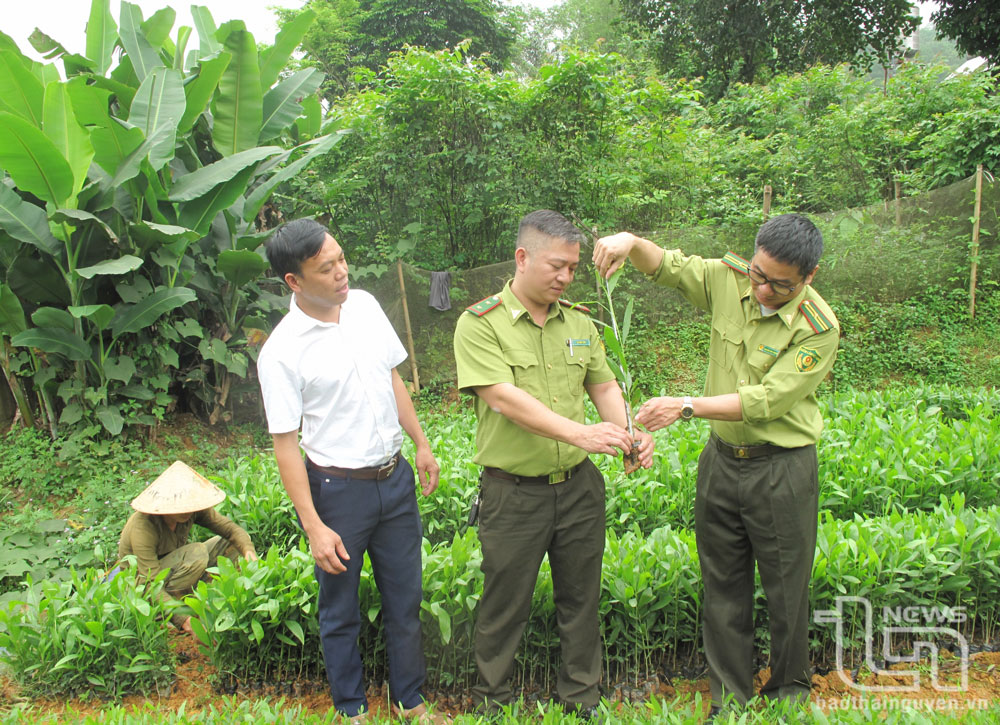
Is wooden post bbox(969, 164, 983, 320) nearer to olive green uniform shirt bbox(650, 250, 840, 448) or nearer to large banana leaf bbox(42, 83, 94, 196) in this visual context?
olive green uniform shirt bbox(650, 250, 840, 448)

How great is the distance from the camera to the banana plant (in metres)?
4.90

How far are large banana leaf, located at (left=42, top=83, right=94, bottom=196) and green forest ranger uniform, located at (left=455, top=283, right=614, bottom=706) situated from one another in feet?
12.2

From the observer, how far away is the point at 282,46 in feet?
20.9

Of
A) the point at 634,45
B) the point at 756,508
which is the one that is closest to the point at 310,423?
the point at 756,508

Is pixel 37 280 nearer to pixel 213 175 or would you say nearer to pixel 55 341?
pixel 55 341

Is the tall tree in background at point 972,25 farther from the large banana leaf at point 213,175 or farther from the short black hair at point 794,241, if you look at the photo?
the short black hair at point 794,241

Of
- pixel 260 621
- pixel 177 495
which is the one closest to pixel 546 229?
pixel 260 621

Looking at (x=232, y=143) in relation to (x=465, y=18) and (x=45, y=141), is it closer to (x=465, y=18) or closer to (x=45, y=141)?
(x=45, y=141)

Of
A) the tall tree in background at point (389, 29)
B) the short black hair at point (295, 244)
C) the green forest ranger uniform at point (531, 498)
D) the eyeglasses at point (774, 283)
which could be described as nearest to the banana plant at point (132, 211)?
the short black hair at point (295, 244)

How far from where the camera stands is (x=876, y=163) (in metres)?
10.6

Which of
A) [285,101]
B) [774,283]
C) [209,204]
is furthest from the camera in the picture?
[285,101]

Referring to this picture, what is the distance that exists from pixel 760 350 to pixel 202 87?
198 inches

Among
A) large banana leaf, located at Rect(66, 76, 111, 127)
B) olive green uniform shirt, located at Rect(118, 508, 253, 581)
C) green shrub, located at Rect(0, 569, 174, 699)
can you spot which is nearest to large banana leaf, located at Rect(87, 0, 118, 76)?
large banana leaf, located at Rect(66, 76, 111, 127)

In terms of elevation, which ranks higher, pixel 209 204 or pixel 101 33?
pixel 101 33
